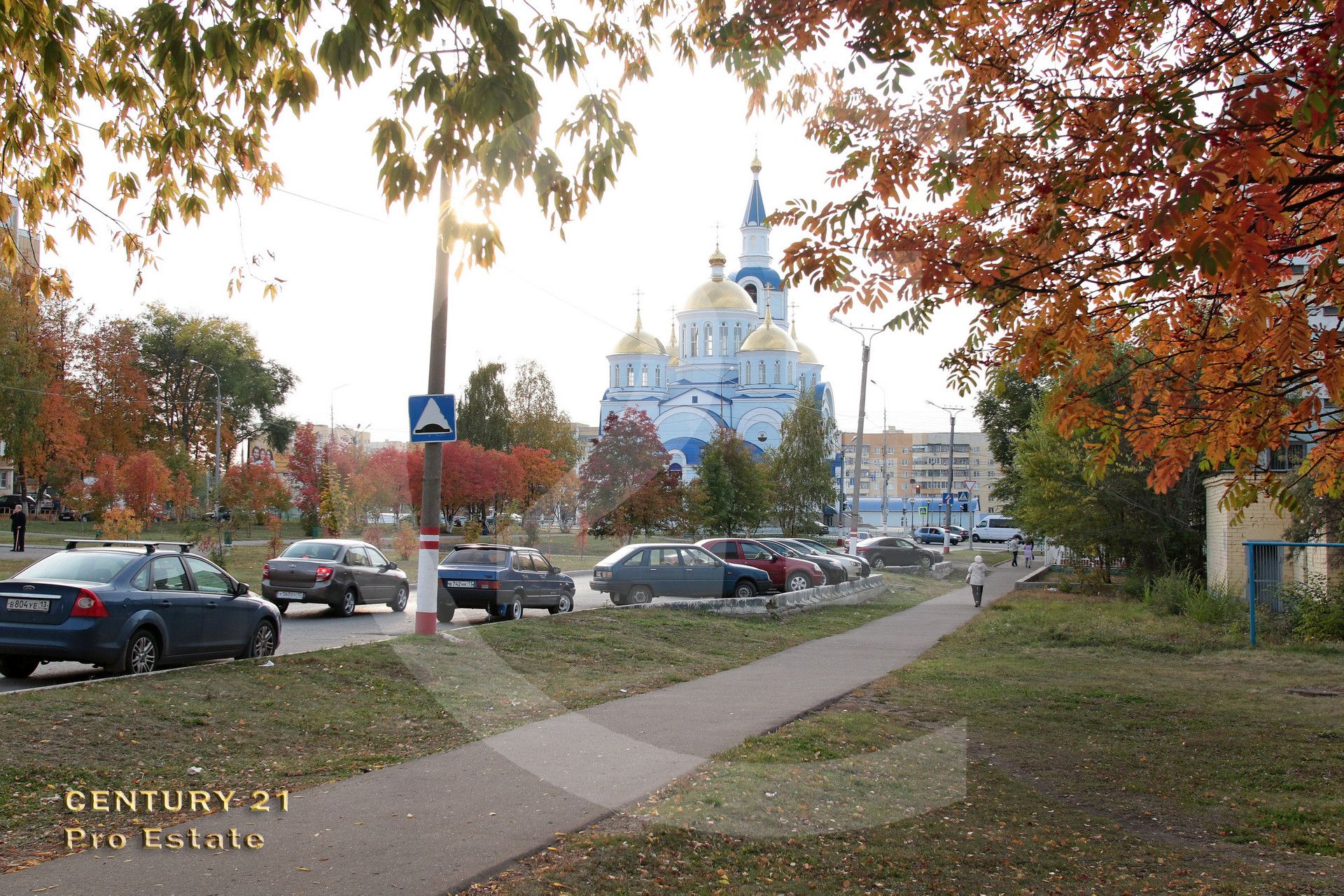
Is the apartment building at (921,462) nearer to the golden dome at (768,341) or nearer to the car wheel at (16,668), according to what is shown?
the golden dome at (768,341)

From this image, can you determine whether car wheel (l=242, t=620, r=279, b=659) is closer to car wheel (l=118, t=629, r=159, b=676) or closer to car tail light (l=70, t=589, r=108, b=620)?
car wheel (l=118, t=629, r=159, b=676)

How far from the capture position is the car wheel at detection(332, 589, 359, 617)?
18.8 meters

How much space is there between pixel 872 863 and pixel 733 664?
8.32 metres

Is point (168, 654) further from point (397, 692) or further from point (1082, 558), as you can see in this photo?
point (1082, 558)

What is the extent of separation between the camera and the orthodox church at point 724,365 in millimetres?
85875

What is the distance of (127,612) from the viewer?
1005 cm

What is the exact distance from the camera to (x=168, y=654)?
34.3ft

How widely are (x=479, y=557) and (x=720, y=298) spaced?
7304cm

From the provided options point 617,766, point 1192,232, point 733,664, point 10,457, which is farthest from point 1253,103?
point 10,457

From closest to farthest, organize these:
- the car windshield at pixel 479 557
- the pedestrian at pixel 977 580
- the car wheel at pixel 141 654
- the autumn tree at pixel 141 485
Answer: the car wheel at pixel 141 654
the car windshield at pixel 479 557
the pedestrian at pixel 977 580
the autumn tree at pixel 141 485

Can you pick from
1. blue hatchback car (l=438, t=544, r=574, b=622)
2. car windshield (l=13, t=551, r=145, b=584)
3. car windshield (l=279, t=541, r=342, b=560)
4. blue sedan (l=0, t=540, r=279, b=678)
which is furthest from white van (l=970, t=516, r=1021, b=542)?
car windshield (l=13, t=551, r=145, b=584)

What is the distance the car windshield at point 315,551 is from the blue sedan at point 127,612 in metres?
7.08

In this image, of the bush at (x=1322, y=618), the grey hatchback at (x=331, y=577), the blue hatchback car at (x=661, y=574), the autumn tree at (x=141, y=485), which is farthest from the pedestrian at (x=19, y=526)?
the bush at (x=1322, y=618)

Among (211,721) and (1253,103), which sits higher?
(1253,103)
